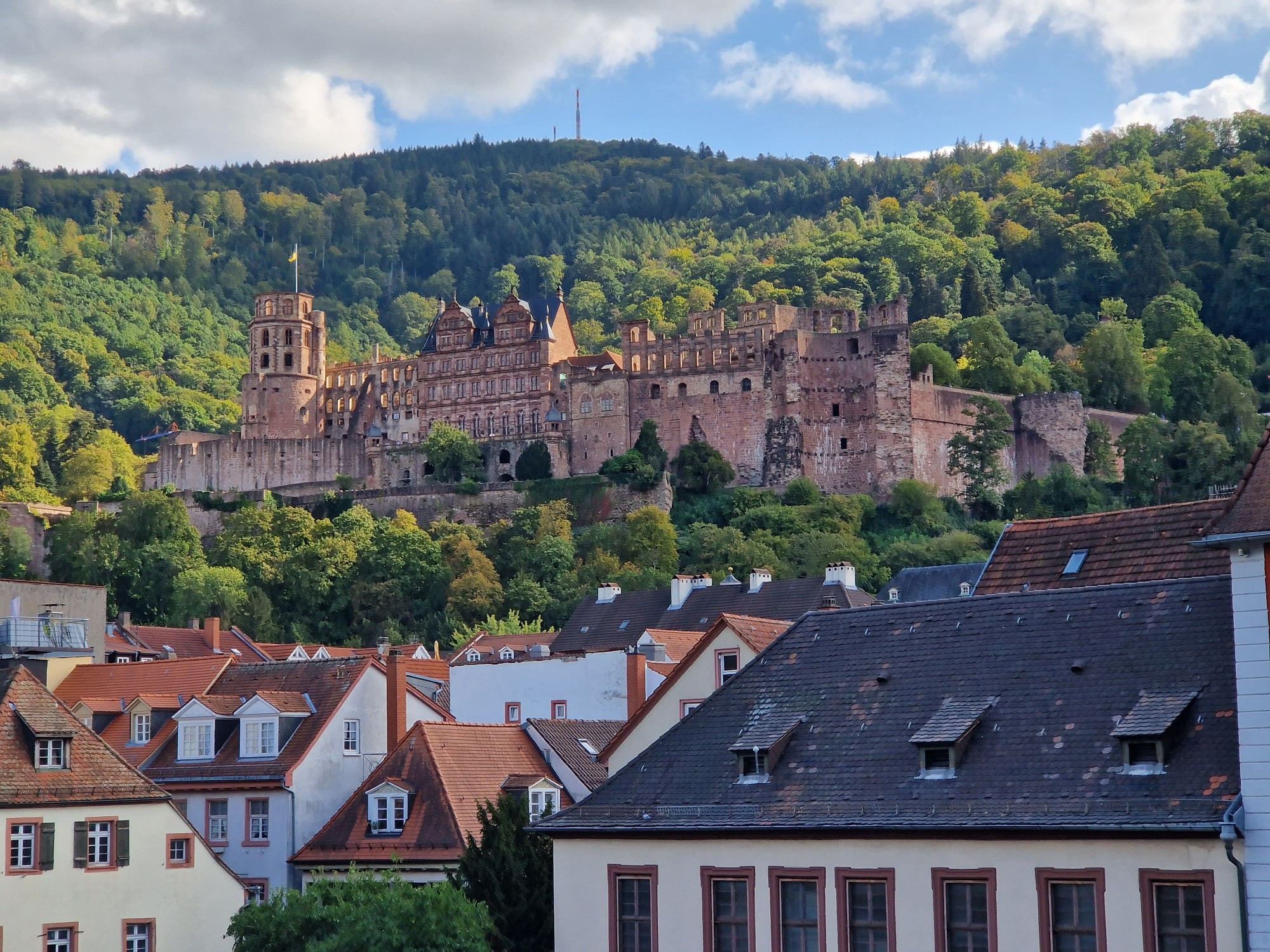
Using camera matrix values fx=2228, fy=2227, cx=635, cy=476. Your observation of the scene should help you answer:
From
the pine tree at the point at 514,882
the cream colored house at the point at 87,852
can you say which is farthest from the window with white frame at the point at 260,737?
the pine tree at the point at 514,882

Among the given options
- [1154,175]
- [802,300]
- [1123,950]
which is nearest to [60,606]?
Result: [1123,950]

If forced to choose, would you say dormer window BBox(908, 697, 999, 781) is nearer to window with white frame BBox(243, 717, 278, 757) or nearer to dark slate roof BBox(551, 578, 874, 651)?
window with white frame BBox(243, 717, 278, 757)

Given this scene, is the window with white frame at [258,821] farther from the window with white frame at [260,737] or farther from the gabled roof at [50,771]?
the gabled roof at [50,771]

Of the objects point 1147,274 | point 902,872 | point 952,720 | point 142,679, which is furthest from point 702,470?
point 902,872

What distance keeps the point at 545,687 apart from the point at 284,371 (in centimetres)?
9935

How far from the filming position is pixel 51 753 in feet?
127

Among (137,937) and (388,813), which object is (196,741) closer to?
(388,813)

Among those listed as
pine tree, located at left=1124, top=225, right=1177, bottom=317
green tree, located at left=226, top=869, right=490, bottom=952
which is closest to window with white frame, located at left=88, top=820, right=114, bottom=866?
green tree, located at left=226, top=869, right=490, bottom=952

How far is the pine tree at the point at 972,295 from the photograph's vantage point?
169750 millimetres

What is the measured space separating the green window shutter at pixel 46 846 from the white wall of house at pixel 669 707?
9886mm

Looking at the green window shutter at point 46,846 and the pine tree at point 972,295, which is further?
the pine tree at point 972,295

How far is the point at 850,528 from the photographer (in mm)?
114062

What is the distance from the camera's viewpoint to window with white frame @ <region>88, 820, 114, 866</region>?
38469 millimetres

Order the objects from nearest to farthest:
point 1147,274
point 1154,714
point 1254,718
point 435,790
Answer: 1. point 1254,718
2. point 1154,714
3. point 435,790
4. point 1147,274
